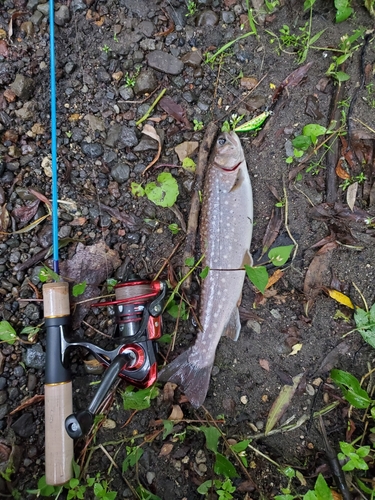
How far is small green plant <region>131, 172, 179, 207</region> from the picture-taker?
312 cm

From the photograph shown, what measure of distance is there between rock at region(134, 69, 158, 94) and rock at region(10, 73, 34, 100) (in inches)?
32.0

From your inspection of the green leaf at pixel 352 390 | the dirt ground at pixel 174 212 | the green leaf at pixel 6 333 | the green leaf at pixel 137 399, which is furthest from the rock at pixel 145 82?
the green leaf at pixel 352 390

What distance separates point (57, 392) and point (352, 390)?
1974 millimetres

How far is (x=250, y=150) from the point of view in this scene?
10.6 ft

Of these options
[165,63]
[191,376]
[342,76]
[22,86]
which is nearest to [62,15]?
[22,86]

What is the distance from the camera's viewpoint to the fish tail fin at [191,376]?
9.71 ft

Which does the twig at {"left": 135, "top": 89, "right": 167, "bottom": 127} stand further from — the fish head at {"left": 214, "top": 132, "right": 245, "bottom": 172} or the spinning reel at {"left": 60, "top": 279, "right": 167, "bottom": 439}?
the spinning reel at {"left": 60, "top": 279, "right": 167, "bottom": 439}

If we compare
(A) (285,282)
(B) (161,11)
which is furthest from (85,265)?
(B) (161,11)

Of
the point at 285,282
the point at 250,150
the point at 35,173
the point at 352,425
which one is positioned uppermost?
the point at 250,150

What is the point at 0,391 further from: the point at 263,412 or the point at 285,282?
the point at 285,282

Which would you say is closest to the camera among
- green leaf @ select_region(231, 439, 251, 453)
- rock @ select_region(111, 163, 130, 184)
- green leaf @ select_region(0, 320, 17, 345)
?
green leaf @ select_region(231, 439, 251, 453)

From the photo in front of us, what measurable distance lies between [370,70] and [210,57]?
1256mm

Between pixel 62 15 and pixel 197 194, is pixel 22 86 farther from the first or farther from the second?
pixel 197 194

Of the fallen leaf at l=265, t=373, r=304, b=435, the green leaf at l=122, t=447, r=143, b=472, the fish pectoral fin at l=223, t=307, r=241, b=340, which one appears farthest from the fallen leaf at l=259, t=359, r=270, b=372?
the green leaf at l=122, t=447, r=143, b=472
